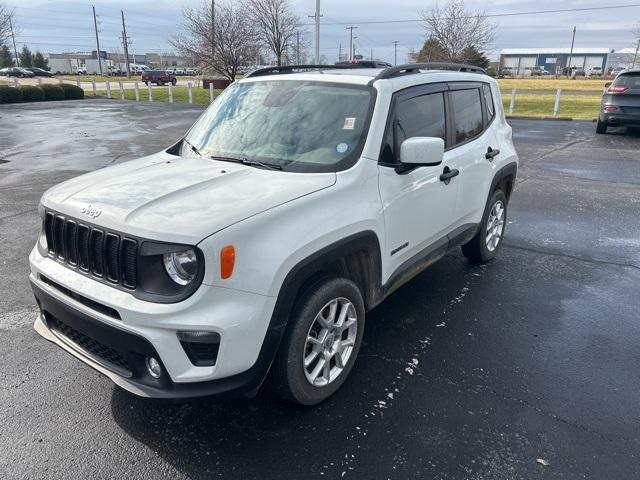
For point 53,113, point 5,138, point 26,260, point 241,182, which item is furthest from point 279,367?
point 53,113

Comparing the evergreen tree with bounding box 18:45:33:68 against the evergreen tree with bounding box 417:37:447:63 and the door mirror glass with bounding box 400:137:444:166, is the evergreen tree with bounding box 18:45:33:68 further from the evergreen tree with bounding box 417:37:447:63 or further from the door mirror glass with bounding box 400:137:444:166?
the door mirror glass with bounding box 400:137:444:166

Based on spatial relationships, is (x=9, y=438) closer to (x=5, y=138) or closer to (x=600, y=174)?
(x=600, y=174)

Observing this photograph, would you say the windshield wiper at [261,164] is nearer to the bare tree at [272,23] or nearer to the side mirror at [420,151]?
the side mirror at [420,151]

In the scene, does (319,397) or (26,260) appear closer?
(319,397)

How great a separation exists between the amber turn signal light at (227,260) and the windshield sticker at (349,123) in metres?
1.36

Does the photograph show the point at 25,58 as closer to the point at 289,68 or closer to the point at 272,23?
the point at 272,23

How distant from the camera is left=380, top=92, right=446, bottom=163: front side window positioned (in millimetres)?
3385

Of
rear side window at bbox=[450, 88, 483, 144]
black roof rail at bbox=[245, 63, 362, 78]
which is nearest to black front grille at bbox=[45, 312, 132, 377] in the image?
black roof rail at bbox=[245, 63, 362, 78]

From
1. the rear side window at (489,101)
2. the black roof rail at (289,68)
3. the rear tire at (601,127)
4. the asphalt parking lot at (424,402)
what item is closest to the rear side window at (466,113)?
the rear side window at (489,101)

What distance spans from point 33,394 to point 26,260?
254cm

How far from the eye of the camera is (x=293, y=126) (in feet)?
11.4

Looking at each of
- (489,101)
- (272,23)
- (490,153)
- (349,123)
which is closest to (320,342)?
(349,123)

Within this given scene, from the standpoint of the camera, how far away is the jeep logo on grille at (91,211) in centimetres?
261

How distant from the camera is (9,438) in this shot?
109 inches
